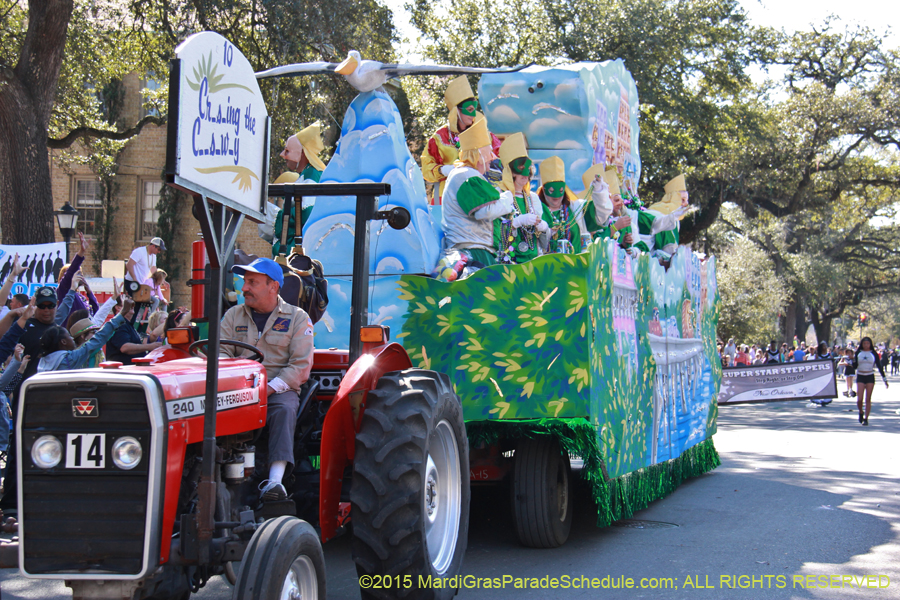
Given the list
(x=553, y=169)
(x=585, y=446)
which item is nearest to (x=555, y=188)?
(x=553, y=169)

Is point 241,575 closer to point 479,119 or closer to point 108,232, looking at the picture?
point 479,119

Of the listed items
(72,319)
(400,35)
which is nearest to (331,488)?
Result: (72,319)

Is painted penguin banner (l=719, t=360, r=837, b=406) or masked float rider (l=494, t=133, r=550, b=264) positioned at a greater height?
masked float rider (l=494, t=133, r=550, b=264)

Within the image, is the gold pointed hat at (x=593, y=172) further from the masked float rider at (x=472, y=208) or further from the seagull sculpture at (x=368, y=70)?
the seagull sculpture at (x=368, y=70)

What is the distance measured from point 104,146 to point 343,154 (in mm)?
16820

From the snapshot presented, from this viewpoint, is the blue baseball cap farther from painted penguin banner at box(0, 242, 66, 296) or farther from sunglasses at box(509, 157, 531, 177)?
painted penguin banner at box(0, 242, 66, 296)

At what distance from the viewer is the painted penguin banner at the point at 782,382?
679 inches

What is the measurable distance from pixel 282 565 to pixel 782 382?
16.0 metres

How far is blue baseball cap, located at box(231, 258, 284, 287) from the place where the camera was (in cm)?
435

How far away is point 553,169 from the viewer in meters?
8.95

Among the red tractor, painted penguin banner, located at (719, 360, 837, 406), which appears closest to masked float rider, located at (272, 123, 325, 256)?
the red tractor

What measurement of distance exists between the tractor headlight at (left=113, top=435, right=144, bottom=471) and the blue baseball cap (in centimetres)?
128

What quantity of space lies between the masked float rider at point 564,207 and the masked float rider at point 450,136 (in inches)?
26.9

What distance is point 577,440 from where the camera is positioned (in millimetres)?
5863
